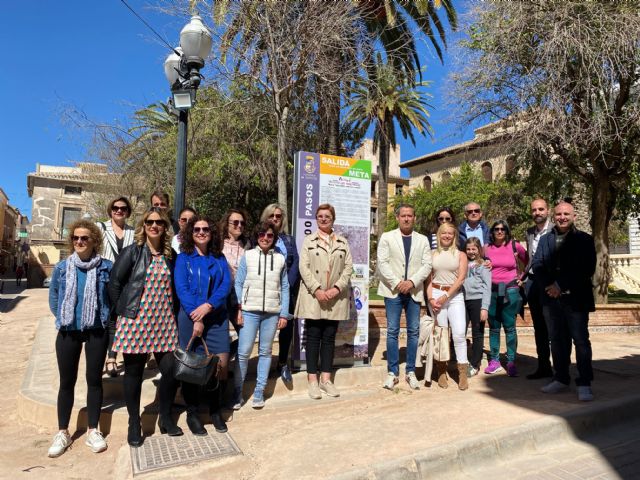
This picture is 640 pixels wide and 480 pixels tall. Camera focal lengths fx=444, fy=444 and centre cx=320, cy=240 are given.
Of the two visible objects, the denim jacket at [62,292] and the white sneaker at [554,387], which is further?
the white sneaker at [554,387]

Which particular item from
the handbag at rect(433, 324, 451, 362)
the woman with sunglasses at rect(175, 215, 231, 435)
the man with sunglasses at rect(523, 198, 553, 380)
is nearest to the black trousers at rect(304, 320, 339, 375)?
the woman with sunglasses at rect(175, 215, 231, 435)

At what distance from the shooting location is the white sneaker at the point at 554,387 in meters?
5.05

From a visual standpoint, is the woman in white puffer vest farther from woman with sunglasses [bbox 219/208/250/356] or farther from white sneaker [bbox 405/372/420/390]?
white sneaker [bbox 405/372/420/390]

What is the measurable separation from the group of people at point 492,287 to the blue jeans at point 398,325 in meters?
0.01

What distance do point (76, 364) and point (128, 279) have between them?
0.88m

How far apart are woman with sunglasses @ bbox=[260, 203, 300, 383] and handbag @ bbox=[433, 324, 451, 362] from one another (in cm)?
172

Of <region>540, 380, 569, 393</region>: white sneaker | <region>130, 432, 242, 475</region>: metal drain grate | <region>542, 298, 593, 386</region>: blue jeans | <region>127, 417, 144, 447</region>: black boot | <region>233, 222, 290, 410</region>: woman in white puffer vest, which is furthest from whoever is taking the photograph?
<region>540, 380, 569, 393</region>: white sneaker

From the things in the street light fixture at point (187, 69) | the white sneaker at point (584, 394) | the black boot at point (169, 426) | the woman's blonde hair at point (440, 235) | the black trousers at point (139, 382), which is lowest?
the black boot at point (169, 426)

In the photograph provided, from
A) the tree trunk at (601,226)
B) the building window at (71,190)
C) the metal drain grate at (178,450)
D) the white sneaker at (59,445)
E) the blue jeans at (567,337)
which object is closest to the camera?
the metal drain grate at (178,450)

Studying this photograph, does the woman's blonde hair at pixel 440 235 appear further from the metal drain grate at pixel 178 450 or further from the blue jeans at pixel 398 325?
the metal drain grate at pixel 178 450

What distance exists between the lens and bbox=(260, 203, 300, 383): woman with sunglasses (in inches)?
191

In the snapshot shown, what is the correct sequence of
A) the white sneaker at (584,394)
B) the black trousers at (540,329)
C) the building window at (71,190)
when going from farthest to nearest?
the building window at (71,190), the black trousers at (540,329), the white sneaker at (584,394)

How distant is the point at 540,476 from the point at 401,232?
285cm

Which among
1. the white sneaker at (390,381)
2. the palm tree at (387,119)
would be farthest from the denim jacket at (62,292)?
the palm tree at (387,119)
